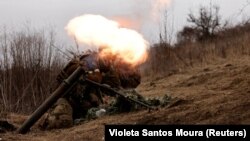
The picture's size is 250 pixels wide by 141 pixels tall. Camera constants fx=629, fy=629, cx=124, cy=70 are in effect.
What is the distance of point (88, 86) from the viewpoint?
12.4 metres

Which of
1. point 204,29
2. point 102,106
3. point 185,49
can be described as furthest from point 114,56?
point 204,29

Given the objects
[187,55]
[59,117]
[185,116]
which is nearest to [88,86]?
[59,117]

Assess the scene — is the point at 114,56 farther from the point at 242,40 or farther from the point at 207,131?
the point at 242,40

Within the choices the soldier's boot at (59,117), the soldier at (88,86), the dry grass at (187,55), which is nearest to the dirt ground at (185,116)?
the soldier's boot at (59,117)

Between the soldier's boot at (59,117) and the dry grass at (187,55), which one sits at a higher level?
the dry grass at (187,55)

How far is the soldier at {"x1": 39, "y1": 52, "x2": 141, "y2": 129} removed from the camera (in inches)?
453

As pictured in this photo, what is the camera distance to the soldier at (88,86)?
11.5 metres

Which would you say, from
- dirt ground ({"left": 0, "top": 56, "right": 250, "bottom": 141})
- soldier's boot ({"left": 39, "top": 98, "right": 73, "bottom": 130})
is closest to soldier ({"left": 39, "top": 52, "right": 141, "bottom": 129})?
soldier's boot ({"left": 39, "top": 98, "right": 73, "bottom": 130})

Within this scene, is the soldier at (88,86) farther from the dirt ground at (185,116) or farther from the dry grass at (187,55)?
the dry grass at (187,55)

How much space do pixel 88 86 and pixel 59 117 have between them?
115 centimetres

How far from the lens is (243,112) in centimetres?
815

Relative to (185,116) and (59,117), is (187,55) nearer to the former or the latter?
(59,117)

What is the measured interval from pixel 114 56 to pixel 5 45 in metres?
5.47

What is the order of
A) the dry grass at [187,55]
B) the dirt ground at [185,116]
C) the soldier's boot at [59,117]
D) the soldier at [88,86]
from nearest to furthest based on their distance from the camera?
the dirt ground at [185,116], the soldier's boot at [59,117], the soldier at [88,86], the dry grass at [187,55]
